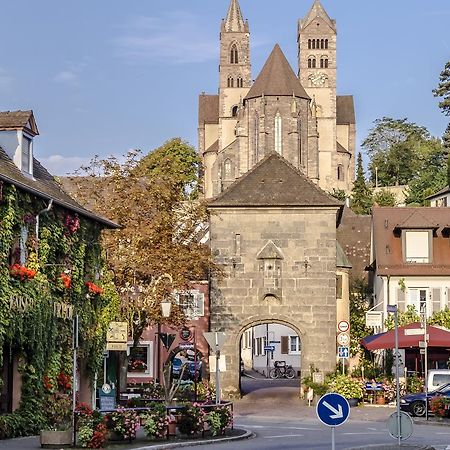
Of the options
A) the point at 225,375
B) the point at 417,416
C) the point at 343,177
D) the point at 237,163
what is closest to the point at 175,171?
the point at 225,375

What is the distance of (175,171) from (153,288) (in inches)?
231

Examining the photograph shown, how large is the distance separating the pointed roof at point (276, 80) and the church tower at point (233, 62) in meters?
17.6

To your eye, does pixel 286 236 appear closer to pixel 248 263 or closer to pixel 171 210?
pixel 248 263

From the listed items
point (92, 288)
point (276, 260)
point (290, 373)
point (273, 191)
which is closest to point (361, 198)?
point (290, 373)

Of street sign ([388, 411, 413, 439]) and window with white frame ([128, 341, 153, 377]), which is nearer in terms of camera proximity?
street sign ([388, 411, 413, 439])

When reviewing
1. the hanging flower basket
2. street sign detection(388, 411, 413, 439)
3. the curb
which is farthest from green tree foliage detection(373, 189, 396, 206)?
street sign detection(388, 411, 413, 439)

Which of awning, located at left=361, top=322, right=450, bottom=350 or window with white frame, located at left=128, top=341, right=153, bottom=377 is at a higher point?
awning, located at left=361, top=322, right=450, bottom=350

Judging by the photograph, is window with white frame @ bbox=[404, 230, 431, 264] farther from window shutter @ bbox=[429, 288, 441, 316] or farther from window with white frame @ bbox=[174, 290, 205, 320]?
window with white frame @ bbox=[174, 290, 205, 320]

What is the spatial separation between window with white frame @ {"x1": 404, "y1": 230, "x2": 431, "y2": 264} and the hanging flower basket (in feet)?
101

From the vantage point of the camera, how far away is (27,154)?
105 feet

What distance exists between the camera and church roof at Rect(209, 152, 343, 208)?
167 ft

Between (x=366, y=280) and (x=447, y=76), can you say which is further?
(x=447, y=76)

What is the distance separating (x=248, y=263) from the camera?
51.1m

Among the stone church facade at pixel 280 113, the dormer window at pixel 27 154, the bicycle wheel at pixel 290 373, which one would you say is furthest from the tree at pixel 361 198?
the dormer window at pixel 27 154
